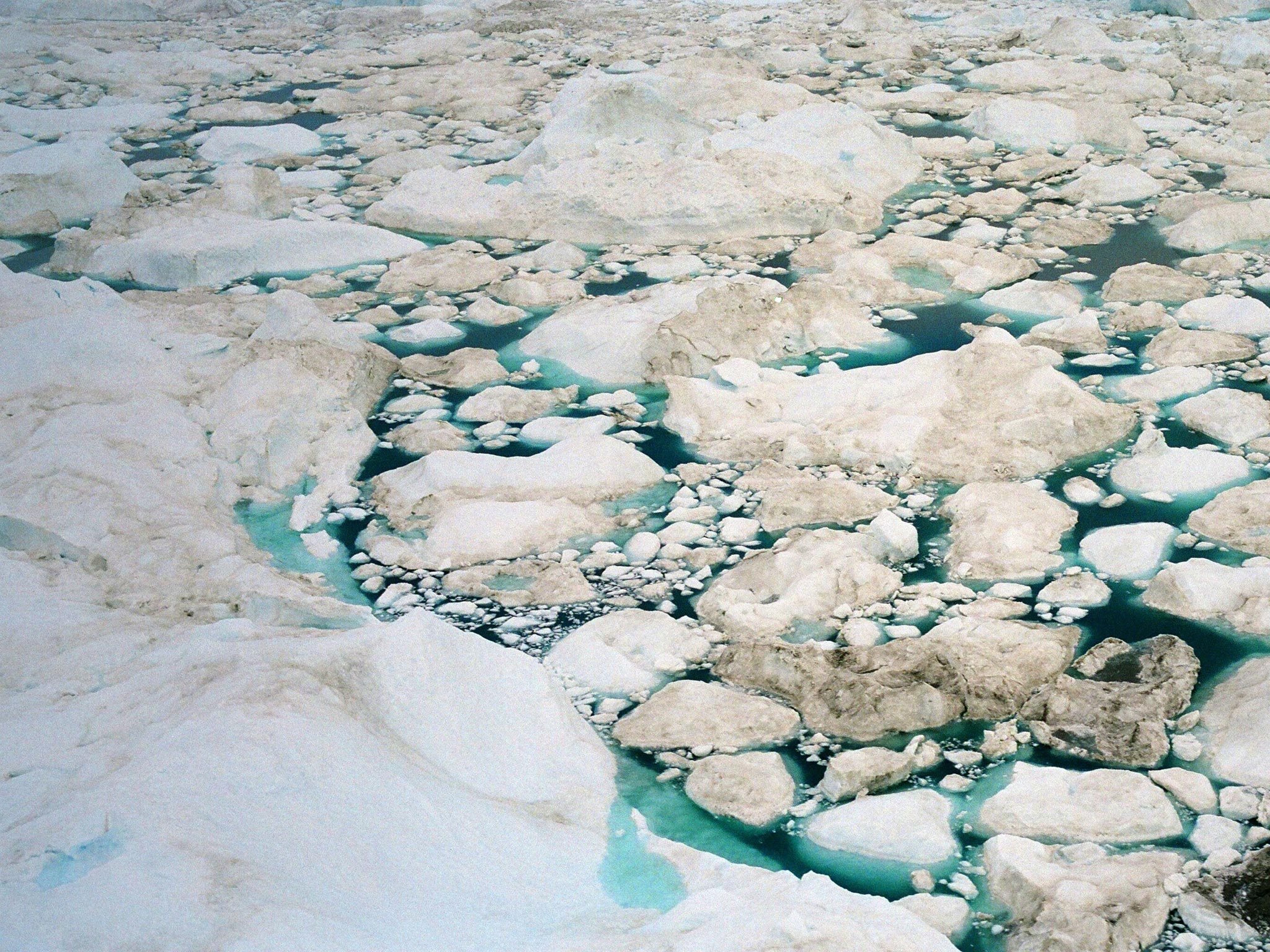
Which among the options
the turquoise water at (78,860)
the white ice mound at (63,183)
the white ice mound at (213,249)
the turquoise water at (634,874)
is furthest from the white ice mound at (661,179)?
the turquoise water at (78,860)

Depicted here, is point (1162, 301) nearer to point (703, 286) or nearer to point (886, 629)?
point (703, 286)

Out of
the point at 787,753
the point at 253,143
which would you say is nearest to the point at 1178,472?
the point at 787,753

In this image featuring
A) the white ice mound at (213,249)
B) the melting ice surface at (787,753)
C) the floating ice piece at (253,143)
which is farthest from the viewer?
the floating ice piece at (253,143)

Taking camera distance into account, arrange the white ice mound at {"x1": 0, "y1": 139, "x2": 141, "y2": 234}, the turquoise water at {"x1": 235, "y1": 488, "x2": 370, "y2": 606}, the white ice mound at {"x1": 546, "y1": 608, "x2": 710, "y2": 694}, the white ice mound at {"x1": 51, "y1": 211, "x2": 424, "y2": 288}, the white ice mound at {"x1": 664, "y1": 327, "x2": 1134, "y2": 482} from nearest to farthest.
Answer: the white ice mound at {"x1": 546, "y1": 608, "x2": 710, "y2": 694} < the turquoise water at {"x1": 235, "y1": 488, "x2": 370, "y2": 606} < the white ice mound at {"x1": 664, "y1": 327, "x2": 1134, "y2": 482} < the white ice mound at {"x1": 51, "y1": 211, "x2": 424, "y2": 288} < the white ice mound at {"x1": 0, "y1": 139, "x2": 141, "y2": 234}

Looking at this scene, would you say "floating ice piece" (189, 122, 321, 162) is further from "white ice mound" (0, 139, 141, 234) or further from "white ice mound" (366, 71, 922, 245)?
"white ice mound" (366, 71, 922, 245)

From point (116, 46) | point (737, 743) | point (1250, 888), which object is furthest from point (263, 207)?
point (116, 46)

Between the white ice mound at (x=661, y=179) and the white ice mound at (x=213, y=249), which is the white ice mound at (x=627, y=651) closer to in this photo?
the white ice mound at (x=661, y=179)

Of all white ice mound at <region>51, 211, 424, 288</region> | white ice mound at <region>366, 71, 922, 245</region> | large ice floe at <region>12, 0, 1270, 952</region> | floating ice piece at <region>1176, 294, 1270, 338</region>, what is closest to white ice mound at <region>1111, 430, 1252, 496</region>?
large ice floe at <region>12, 0, 1270, 952</region>
